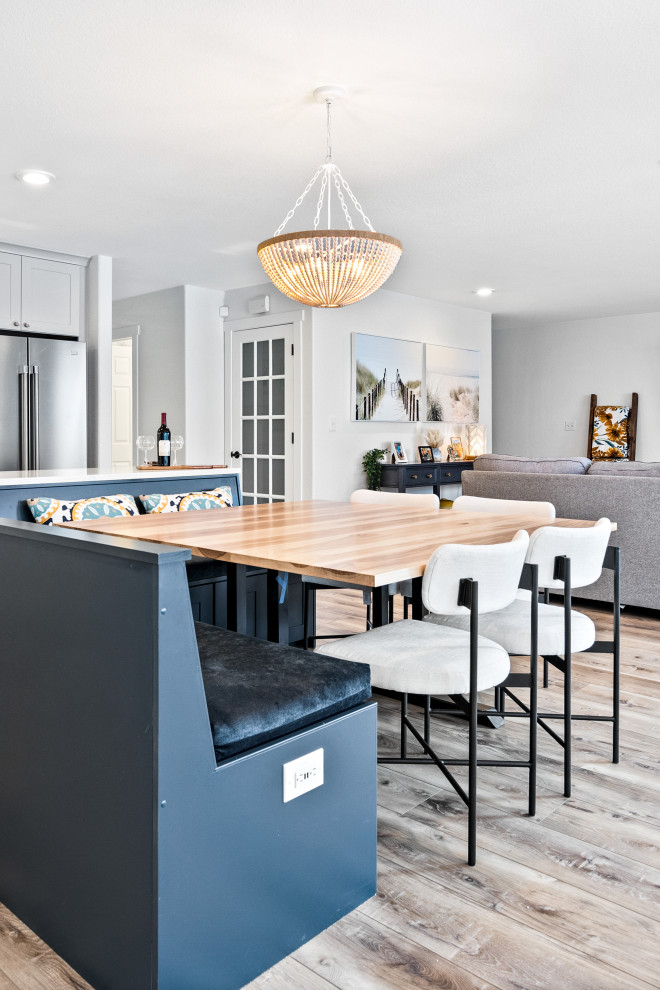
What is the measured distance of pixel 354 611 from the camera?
4312 mm

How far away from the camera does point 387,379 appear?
658 centimetres

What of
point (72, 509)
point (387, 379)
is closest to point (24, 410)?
point (72, 509)

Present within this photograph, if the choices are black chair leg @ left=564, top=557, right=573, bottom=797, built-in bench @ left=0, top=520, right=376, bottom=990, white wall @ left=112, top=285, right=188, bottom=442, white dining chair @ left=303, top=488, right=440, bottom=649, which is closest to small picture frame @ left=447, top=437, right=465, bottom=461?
white wall @ left=112, top=285, right=188, bottom=442

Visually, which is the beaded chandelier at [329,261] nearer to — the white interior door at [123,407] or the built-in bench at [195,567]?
the built-in bench at [195,567]

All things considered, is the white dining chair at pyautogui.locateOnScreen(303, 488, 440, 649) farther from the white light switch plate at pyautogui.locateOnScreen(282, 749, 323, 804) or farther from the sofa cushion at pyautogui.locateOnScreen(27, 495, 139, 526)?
the white light switch plate at pyautogui.locateOnScreen(282, 749, 323, 804)

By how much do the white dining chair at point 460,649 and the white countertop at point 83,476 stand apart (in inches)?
65.9

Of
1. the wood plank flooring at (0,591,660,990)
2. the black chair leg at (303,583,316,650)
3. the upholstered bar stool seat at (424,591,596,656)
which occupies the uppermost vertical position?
the upholstered bar stool seat at (424,591,596,656)

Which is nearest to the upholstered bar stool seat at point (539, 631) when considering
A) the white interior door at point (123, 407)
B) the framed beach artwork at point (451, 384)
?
the framed beach artwork at point (451, 384)

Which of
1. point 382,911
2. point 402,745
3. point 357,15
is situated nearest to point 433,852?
point 382,911

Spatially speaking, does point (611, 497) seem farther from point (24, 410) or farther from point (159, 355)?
point (159, 355)

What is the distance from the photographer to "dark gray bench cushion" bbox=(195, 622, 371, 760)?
134cm

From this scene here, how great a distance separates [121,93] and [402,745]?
99.2 inches

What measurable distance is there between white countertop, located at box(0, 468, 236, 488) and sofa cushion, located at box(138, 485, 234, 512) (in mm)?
103

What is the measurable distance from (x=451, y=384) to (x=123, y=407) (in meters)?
3.21
